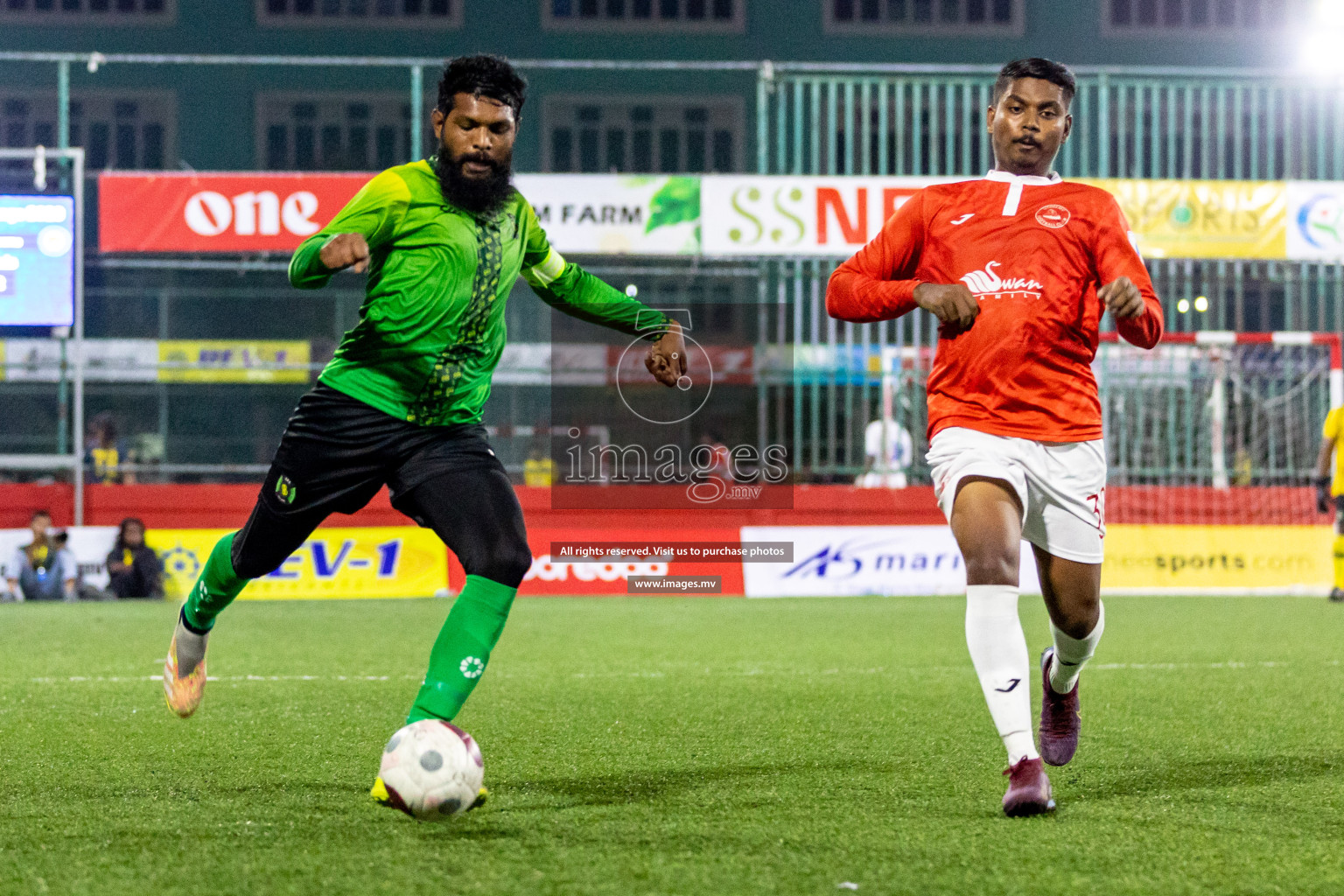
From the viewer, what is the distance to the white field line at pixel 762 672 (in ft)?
25.6

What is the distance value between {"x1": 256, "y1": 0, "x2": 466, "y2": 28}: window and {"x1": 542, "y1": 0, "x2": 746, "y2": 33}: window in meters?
2.39

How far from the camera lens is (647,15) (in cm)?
3584

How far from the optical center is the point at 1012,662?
13.8 ft

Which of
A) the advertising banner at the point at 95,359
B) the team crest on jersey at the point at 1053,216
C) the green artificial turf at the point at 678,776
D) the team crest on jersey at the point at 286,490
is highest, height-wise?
the advertising banner at the point at 95,359

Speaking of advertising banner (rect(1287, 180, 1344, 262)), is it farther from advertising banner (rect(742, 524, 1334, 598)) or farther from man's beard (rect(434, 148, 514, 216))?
man's beard (rect(434, 148, 514, 216))

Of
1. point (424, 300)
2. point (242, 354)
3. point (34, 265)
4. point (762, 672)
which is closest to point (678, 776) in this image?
point (424, 300)

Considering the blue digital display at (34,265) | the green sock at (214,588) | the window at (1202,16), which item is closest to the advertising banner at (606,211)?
the blue digital display at (34,265)

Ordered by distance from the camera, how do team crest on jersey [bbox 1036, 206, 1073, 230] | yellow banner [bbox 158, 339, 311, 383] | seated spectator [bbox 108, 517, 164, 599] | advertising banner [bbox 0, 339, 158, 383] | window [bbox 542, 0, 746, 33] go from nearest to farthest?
1. team crest on jersey [bbox 1036, 206, 1073, 230]
2. seated spectator [bbox 108, 517, 164, 599]
3. advertising banner [bbox 0, 339, 158, 383]
4. yellow banner [bbox 158, 339, 311, 383]
5. window [bbox 542, 0, 746, 33]

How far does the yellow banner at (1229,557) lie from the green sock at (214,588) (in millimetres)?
12085

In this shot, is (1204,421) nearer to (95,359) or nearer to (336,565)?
(336,565)

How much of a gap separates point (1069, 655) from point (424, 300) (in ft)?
7.50

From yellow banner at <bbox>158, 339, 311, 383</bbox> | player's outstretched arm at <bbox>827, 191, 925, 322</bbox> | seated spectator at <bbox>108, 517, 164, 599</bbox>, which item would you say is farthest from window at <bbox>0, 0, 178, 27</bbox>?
player's outstretched arm at <bbox>827, 191, 925, 322</bbox>

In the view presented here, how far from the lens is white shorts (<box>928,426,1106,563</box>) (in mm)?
4371

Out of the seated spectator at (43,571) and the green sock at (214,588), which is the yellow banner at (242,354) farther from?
the green sock at (214,588)
